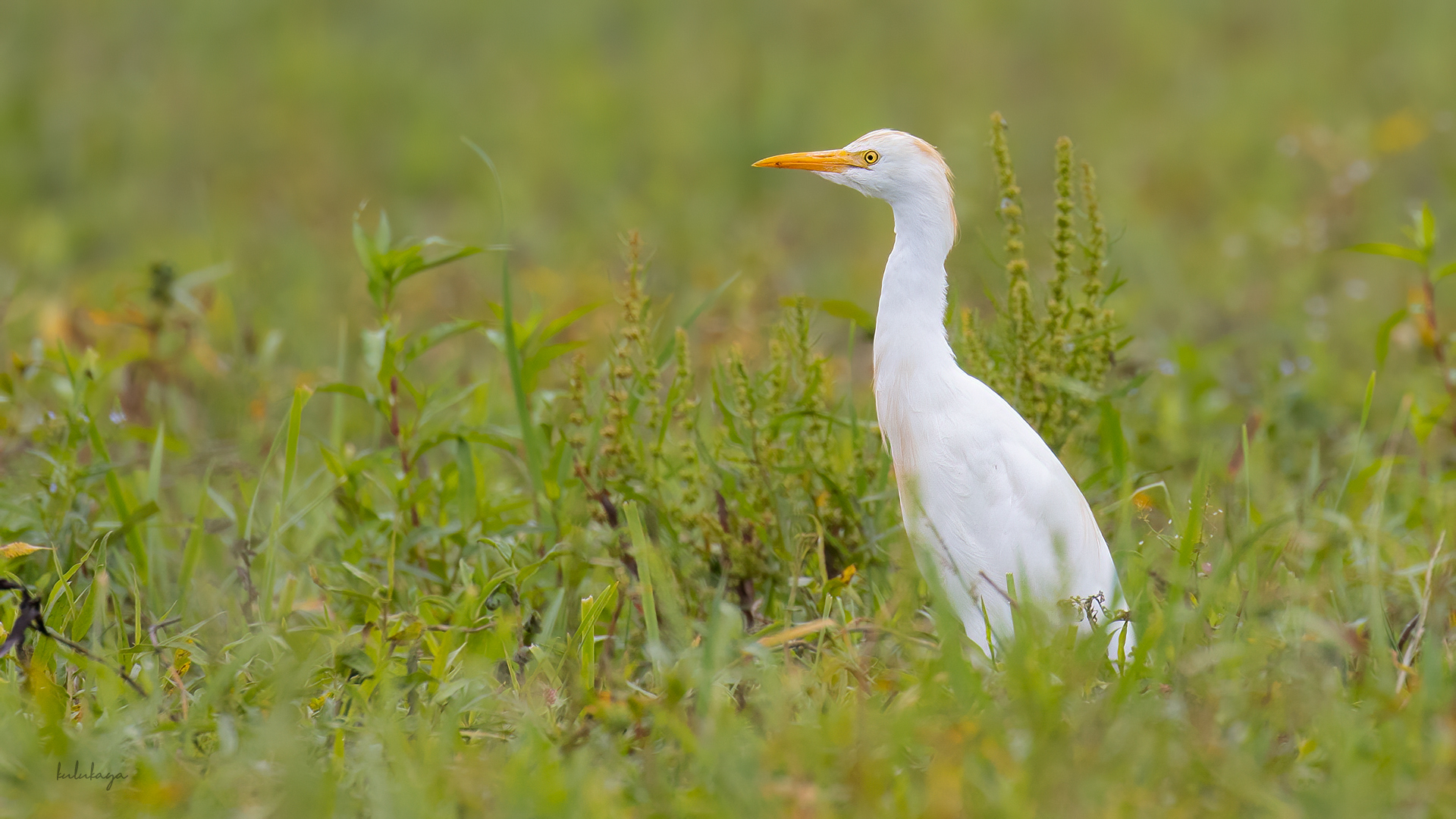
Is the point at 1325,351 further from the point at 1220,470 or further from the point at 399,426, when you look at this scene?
the point at 399,426

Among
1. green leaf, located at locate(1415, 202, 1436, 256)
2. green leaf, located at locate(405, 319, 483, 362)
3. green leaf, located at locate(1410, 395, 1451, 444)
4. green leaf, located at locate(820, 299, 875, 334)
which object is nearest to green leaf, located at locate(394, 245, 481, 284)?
green leaf, located at locate(405, 319, 483, 362)

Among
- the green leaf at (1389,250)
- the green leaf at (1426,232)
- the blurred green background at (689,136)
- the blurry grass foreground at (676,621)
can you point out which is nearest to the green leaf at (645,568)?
the blurry grass foreground at (676,621)

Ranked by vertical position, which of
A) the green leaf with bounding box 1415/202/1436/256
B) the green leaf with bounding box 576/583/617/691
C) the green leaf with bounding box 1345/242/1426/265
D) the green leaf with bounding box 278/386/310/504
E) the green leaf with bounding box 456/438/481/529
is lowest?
the green leaf with bounding box 576/583/617/691

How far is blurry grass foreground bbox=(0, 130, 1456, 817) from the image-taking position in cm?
167

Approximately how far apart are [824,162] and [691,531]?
0.85 m

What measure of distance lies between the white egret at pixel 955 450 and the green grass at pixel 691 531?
126 mm

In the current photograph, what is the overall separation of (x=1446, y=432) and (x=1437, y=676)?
2.34 metres

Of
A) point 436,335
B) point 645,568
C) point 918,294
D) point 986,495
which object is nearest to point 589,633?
point 645,568

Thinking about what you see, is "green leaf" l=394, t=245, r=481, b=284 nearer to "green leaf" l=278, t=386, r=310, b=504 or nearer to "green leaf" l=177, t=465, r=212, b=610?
"green leaf" l=278, t=386, r=310, b=504

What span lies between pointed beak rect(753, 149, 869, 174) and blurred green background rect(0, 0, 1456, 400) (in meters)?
2.07

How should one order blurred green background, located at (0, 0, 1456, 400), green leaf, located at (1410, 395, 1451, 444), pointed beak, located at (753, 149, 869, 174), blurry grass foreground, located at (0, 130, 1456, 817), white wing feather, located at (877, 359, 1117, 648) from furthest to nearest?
blurred green background, located at (0, 0, 1456, 400), green leaf, located at (1410, 395, 1451, 444), pointed beak, located at (753, 149, 869, 174), white wing feather, located at (877, 359, 1117, 648), blurry grass foreground, located at (0, 130, 1456, 817)

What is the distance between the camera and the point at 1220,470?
3.25 m

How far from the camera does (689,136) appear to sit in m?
7.59

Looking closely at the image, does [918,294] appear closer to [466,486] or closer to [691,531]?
[691,531]
